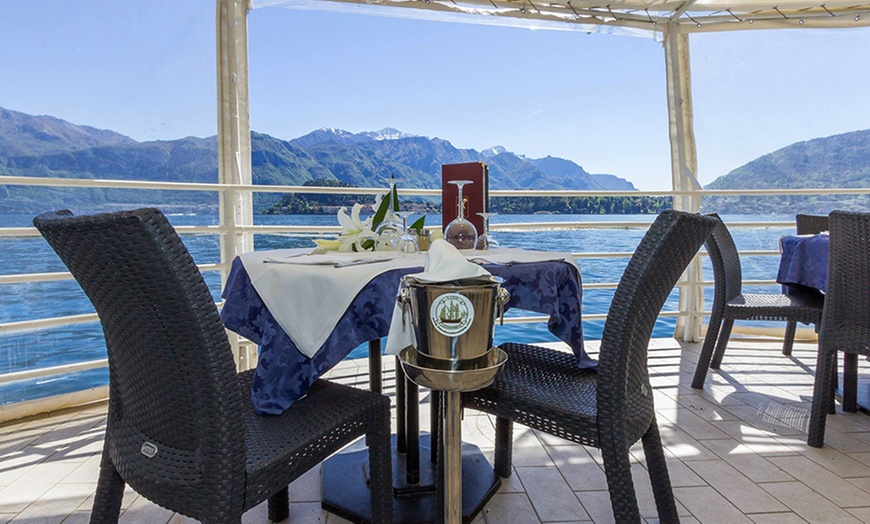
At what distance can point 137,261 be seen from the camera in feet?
2.29

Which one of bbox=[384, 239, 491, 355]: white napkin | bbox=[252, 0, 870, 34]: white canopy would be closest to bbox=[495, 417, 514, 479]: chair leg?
bbox=[384, 239, 491, 355]: white napkin

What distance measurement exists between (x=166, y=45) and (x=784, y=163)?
15382 mm

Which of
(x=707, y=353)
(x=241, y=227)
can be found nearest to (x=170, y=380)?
(x=241, y=227)

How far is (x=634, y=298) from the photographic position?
100 cm

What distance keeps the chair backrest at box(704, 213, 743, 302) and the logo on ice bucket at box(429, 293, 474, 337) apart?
226 centimetres

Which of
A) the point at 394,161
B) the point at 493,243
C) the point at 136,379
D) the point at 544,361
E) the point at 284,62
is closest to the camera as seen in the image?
the point at 136,379

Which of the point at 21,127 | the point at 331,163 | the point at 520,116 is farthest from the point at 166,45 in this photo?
the point at 520,116

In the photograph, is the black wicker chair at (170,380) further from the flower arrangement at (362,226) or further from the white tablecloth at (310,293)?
the flower arrangement at (362,226)

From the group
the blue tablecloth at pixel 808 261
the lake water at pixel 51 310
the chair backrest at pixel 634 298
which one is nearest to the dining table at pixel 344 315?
the chair backrest at pixel 634 298

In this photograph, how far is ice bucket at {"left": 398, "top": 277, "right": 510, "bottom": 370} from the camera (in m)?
0.66

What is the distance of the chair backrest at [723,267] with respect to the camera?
2.45 meters

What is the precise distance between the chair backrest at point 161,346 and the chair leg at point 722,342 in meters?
2.67

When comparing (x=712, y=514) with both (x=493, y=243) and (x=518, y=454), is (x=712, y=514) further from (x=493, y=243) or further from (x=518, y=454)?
(x=493, y=243)

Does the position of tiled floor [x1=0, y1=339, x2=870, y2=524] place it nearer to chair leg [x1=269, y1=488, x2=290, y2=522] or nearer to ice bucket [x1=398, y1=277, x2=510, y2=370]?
chair leg [x1=269, y1=488, x2=290, y2=522]
